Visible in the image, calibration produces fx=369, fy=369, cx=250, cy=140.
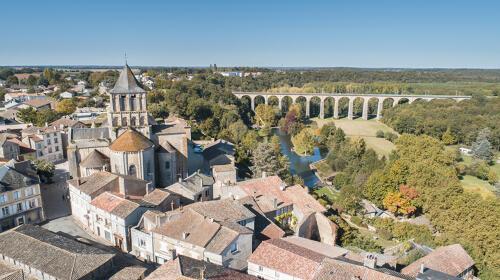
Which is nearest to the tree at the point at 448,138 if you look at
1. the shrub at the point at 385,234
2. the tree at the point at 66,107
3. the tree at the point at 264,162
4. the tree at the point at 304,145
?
the tree at the point at 304,145

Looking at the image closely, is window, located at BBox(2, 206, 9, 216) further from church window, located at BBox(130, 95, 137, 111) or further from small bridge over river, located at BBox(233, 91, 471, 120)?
small bridge over river, located at BBox(233, 91, 471, 120)

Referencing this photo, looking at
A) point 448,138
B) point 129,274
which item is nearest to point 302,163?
point 448,138

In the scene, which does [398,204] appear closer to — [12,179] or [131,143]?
[131,143]

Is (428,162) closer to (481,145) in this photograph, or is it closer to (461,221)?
(461,221)

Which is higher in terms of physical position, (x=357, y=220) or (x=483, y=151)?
(x=483, y=151)

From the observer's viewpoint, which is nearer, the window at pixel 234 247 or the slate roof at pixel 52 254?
the slate roof at pixel 52 254

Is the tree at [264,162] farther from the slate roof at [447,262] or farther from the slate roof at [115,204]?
the slate roof at [447,262]
